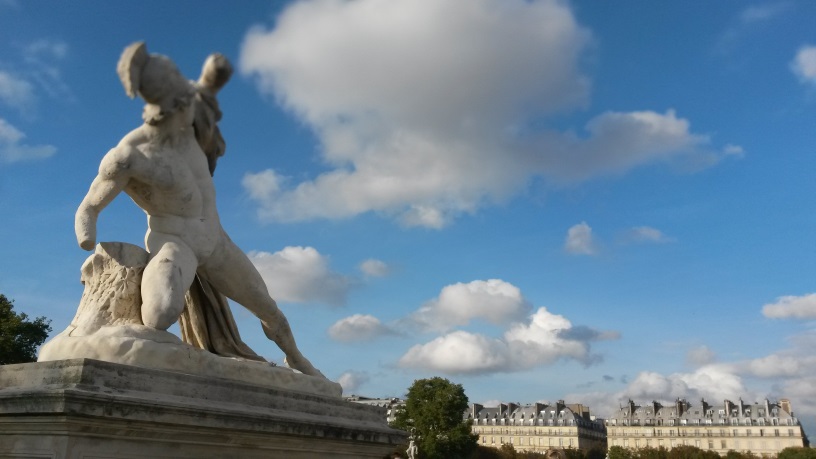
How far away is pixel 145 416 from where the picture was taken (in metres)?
4.75

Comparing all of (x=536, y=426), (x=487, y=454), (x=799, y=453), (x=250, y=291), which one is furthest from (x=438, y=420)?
(x=536, y=426)

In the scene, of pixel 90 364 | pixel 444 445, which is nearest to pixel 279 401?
pixel 90 364

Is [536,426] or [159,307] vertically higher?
[159,307]

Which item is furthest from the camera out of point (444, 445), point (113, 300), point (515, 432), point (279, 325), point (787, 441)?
point (515, 432)

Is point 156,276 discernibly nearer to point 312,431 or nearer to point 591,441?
point 312,431

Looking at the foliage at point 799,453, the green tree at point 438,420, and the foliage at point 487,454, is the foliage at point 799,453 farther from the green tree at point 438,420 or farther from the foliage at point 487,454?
the green tree at point 438,420

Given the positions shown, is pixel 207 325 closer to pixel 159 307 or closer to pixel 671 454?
pixel 159 307

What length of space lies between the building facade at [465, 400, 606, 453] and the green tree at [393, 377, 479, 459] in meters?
41.9

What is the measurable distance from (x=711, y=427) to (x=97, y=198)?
301 feet

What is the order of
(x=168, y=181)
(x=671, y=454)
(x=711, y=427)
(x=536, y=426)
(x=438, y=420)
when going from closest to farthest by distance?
(x=168, y=181), (x=438, y=420), (x=671, y=454), (x=711, y=427), (x=536, y=426)

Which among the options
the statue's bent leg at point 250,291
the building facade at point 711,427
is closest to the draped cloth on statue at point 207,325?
the statue's bent leg at point 250,291

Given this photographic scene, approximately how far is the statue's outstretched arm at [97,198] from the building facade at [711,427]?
288ft

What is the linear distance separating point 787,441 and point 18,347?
8043cm

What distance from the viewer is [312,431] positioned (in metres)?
5.93
